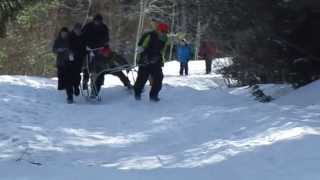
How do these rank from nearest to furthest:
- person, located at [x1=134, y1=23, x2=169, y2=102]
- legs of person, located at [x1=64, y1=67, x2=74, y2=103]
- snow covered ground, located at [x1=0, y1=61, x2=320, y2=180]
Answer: snow covered ground, located at [x1=0, y1=61, x2=320, y2=180]
person, located at [x1=134, y1=23, x2=169, y2=102]
legs of person, located at [x1=64, y1=67, x2=74, y2=103]

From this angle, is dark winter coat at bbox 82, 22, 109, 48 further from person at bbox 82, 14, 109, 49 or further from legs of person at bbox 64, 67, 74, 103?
legs of person at bbox 64, 67, 74, 103

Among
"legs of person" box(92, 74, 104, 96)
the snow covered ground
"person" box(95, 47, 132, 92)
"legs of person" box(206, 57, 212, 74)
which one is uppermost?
"person" box(95, 47, 132, 92)

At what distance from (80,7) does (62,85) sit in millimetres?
29215

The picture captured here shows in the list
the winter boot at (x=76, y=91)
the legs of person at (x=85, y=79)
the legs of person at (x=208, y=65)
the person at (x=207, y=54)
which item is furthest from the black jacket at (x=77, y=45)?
the legs of person at (x=208, y=65)

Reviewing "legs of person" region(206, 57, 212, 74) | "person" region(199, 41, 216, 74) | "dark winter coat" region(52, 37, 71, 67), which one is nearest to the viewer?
"dark winter coat" region(52, 37, 71, 67)

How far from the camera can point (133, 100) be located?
16953 mm

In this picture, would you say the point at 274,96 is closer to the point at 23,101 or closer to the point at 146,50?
the point at 146,50

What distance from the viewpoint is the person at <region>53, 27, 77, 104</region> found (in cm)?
1680

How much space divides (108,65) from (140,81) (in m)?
1.22

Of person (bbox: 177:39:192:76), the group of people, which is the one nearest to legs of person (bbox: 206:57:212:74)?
person (bbox: 177:39:192:76)

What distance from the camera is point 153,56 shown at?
54.6 ft

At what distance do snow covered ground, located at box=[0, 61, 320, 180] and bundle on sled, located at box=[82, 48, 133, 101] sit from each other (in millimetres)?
360

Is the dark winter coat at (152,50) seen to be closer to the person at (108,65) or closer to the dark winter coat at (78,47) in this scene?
the person at (108,65)

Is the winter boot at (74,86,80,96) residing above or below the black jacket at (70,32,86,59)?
below
